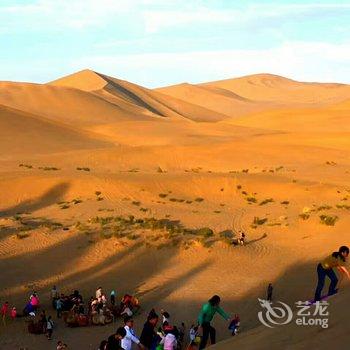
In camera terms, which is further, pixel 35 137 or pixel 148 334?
pixel 35 137

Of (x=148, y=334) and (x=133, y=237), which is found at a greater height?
(x=148, y=334)

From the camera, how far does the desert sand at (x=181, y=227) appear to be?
15.0 metres

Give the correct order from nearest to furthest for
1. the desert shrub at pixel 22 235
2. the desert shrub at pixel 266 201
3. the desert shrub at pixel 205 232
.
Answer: the desert shrub at pixel 22 235 < the desert shrub at pixel 205 232 < the desert shrub at pixel 266 201

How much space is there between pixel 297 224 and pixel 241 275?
6161 millimetres

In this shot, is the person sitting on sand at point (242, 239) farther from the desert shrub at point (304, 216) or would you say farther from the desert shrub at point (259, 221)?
the desert shrub at point (304, 216)

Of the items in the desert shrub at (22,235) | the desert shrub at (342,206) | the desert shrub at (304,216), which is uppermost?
the desert shrub at (342,206)

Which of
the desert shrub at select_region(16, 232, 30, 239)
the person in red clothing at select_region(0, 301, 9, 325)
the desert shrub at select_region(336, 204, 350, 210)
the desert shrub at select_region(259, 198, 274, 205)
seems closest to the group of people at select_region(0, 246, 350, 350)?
the person in red clothing at select_region(0, 301, 9, 325)

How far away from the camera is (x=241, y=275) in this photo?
17.5 meters

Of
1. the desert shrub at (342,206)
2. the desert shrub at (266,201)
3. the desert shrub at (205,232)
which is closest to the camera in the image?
the desert shrub at (205,232)

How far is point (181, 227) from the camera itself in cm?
2294

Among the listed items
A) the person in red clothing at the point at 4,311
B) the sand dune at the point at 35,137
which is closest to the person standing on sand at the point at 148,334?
the person in red clothing at the point at 4,311

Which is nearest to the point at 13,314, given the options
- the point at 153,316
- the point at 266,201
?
the point at 153,316

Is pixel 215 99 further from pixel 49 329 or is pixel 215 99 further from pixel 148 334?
pixel 148 334

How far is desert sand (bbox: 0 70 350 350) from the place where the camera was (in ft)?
49.2
